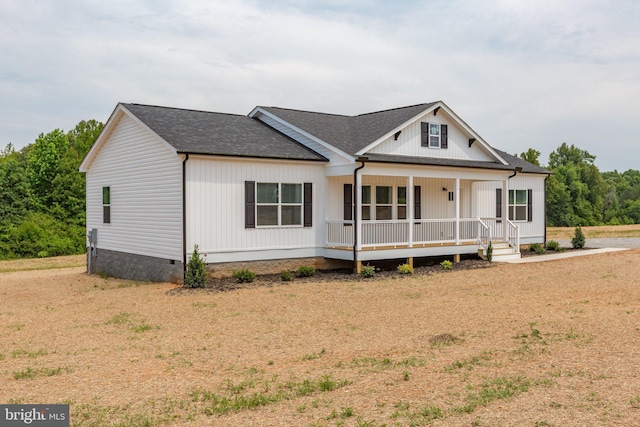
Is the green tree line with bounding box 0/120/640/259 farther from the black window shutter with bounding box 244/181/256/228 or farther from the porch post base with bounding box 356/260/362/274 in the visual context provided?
the porch post base with bounding box 356/260/362/274

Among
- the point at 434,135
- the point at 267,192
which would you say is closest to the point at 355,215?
the point at 267,192

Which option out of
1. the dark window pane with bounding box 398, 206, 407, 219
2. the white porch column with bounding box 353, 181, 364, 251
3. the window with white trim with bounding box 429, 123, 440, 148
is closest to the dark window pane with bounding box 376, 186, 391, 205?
the dark window pane with bounding box 398, 206, 407, 219

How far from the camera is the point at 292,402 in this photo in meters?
6.94

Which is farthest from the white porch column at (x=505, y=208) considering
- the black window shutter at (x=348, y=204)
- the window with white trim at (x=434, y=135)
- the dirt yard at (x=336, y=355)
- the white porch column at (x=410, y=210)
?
the dirt yard at (x=336, y=355)

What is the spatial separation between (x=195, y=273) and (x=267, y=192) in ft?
11.6

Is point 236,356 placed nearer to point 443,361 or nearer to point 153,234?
point 443,361

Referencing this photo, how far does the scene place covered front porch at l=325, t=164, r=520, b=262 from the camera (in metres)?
19.3

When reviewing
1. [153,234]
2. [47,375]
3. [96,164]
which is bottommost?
[47,375]

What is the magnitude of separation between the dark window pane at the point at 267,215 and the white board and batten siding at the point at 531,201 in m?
9.55

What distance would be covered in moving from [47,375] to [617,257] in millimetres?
20180

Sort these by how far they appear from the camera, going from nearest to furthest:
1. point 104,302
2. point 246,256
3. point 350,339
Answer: point 350,339, point 104,302, point 246,256

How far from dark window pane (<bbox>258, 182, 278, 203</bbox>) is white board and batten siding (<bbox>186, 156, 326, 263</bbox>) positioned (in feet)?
0.57

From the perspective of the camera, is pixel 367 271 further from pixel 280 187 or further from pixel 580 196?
pixel 580 196

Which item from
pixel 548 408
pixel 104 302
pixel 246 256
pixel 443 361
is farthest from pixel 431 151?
pixel 548 408
